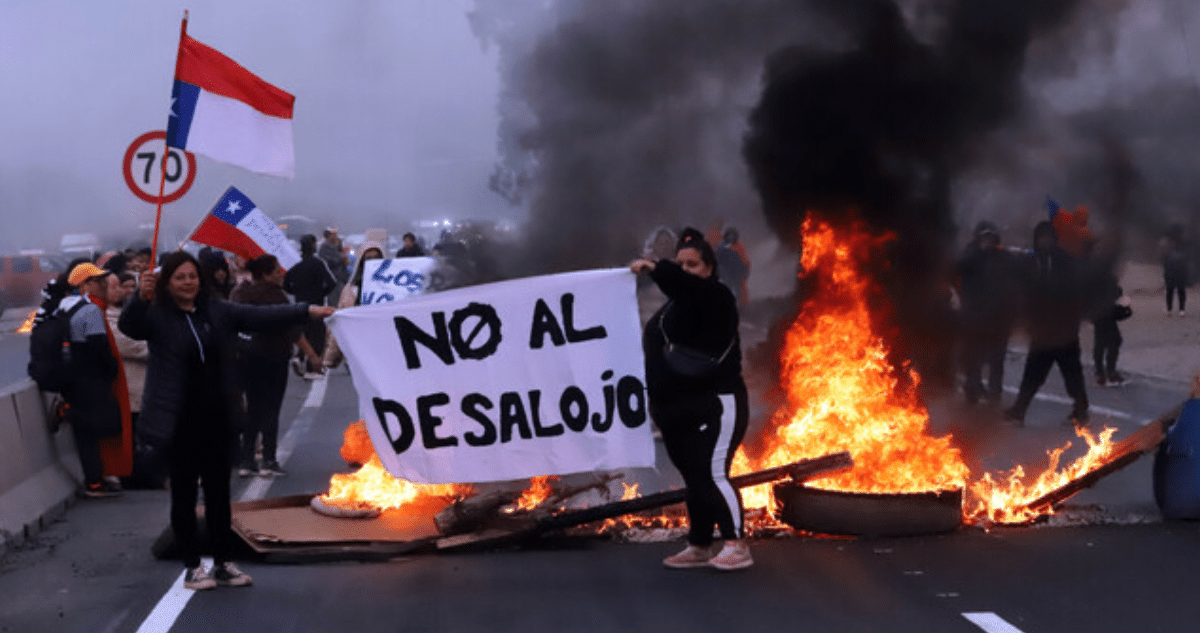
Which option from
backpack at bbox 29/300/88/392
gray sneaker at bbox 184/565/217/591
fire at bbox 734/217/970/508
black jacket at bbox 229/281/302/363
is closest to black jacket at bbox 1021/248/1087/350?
fire at bbox 734/217/970/508

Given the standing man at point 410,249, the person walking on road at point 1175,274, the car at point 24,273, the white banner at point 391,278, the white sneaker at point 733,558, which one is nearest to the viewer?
the white sneaker at point 733,558

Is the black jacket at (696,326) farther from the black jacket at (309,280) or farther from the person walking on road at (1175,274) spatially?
the person walking on road at (1175,274)

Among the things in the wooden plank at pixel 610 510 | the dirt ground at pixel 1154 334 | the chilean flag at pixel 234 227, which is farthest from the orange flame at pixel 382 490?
the dirt ground at pixel 1154 334

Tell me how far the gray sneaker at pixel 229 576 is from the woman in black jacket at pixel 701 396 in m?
2.06

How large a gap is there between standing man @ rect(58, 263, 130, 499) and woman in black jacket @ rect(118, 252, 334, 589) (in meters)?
3.01

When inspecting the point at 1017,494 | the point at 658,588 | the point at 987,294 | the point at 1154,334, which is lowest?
the point at 658,588

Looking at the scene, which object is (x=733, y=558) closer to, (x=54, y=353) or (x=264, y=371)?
(x=54, y=353)

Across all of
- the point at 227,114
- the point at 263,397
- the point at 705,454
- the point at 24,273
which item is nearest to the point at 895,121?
the point at 705,454

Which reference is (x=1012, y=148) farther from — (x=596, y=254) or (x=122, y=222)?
(x=122, y=222)

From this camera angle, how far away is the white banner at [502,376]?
25.8ft

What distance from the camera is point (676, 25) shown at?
11.4 meters

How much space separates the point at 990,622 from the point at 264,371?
22.4ft

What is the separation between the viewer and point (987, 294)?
14125 mm

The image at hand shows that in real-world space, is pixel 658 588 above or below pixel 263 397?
below
